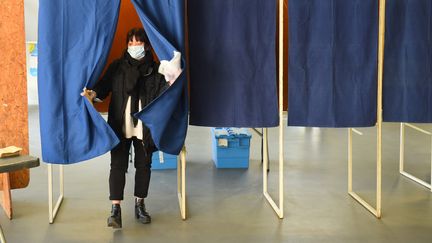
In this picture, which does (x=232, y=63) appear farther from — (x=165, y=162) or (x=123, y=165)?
(x=165, y=162)

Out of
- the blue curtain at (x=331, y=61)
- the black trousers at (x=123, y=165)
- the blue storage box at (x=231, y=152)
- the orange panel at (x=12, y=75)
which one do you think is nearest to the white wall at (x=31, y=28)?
the blue storage box at (x=231, y=152)

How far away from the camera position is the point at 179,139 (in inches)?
132

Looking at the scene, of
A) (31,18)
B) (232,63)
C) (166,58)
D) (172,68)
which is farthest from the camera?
(31,18)

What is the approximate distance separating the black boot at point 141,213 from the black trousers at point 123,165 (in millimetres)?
137

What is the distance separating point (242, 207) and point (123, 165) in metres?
1.00

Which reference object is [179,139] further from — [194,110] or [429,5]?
[429,5]

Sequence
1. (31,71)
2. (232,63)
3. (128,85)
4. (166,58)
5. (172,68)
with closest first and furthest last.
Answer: (172,68) → (166,58) → (128,85) → (232,63) → (31,71)

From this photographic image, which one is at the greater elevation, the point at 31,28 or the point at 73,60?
the point at 31,28

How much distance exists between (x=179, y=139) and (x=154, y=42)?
2.12 feet

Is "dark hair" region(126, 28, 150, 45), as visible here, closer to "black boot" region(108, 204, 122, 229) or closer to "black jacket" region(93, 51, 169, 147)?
"black jacket" region(93, 51, 169, 147)

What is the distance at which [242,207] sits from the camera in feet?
12.7

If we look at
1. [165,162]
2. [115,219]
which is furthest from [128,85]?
[165,162]

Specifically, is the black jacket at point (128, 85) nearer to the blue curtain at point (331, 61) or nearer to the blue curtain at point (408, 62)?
the blue curtain at point (331, 61)

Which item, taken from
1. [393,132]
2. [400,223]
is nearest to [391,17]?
[400,223]
